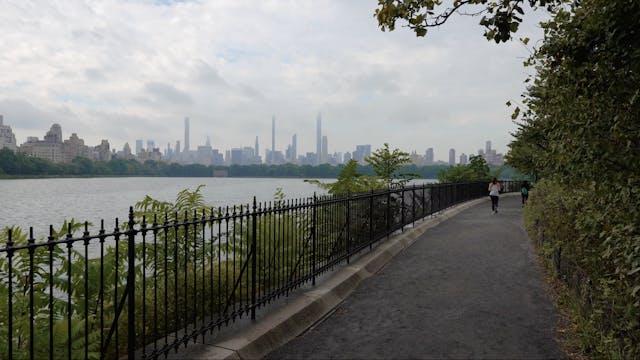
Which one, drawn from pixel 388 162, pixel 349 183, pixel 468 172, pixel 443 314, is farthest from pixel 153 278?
pixel 468 172

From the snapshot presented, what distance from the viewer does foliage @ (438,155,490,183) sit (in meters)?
36.8

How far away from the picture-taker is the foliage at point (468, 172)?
36.8m

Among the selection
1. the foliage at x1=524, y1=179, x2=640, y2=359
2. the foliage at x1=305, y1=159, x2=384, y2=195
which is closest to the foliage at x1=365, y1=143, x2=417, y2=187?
the foliage at x1=305, y1=159, x2=384, y2=195

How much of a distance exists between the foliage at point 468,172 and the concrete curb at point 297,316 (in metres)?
27.5

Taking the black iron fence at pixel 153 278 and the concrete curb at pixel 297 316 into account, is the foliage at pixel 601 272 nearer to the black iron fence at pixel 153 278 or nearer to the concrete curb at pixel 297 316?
the concrete curb at pixel 297 316

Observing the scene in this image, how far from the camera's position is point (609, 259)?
5828 mm

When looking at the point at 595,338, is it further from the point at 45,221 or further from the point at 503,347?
the point at 45,221

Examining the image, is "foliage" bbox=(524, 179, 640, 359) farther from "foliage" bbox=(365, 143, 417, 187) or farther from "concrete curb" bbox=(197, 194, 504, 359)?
"foliage" bbox=(365, 143, 417, 187)

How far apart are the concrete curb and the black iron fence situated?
0.28 m

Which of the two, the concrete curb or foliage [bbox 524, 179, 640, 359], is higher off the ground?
foliage [bbox 524, 179, 640, 359]

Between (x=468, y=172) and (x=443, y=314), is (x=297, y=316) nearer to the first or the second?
(x=443, y=314)

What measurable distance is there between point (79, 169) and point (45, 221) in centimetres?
9263

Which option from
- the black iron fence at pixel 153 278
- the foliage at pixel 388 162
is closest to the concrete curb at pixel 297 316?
the black iron fence at pixel 153 278

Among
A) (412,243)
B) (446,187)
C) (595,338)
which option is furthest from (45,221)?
(595,338)
